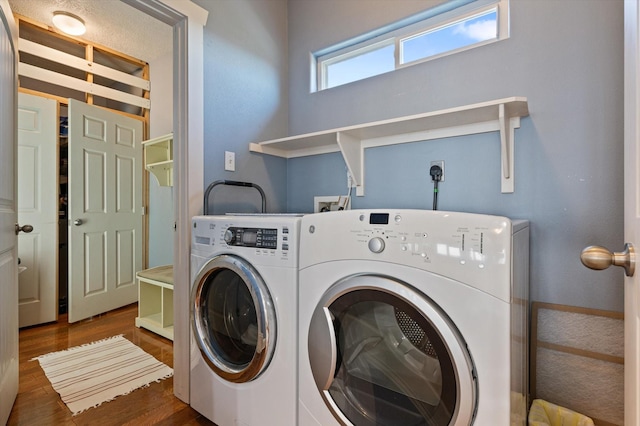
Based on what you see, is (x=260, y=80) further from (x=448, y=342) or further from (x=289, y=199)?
(x=448, y=342)

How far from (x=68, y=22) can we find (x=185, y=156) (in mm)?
2226

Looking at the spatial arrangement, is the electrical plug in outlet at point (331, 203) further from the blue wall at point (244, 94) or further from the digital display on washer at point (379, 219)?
the digital display on washer at point (379, 219)

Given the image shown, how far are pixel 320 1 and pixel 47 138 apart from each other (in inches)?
98.0

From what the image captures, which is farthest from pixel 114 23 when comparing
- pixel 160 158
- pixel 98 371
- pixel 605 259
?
pixel 605 259

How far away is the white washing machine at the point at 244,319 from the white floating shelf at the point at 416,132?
2.34ft

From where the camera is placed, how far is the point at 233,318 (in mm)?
1396

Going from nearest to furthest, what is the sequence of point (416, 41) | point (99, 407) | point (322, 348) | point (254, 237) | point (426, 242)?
point (426, 242), point (322, 348), point (254, 237), point (99, 407), point (416, 41)

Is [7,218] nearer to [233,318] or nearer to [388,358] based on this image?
[233,318]

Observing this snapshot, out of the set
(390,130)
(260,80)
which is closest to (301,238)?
(390,130)

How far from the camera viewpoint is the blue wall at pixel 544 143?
1274mm

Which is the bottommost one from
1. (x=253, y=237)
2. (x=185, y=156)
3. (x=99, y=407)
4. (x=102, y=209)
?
(x=99, y=407)

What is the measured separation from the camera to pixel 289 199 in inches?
89.2

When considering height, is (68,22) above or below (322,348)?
above

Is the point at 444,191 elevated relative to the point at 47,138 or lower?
lower
